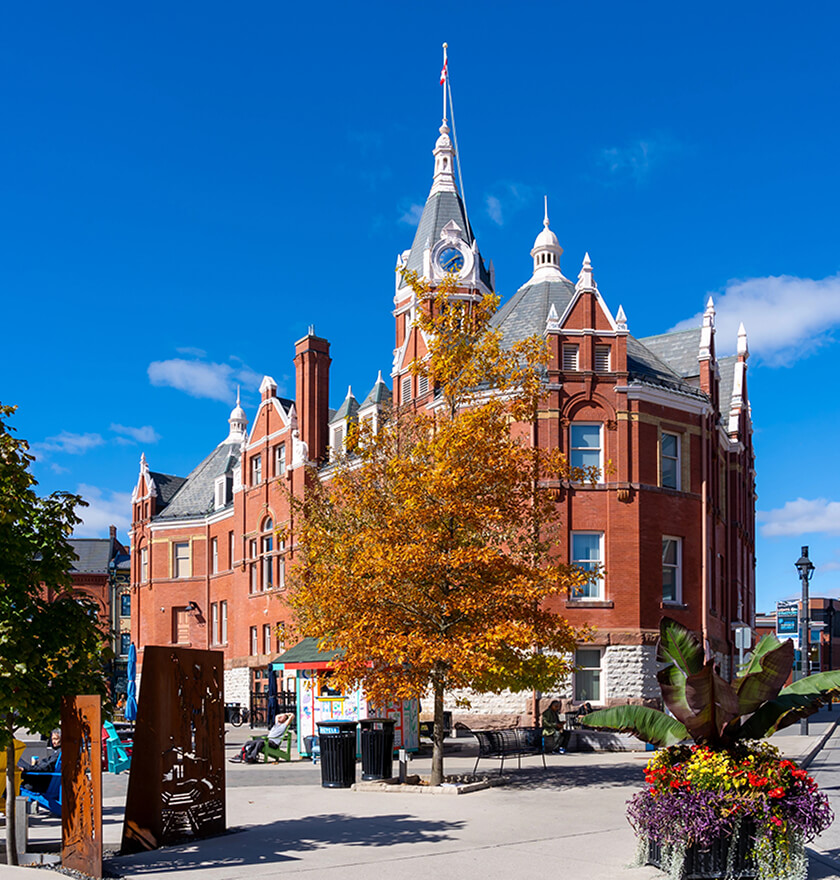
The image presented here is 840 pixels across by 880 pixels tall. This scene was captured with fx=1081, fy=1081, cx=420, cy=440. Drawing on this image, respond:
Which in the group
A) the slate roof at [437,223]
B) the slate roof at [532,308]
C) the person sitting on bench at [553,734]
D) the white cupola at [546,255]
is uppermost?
the slate roof at [437,223]

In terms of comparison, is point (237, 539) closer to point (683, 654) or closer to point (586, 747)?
point (586, 747)

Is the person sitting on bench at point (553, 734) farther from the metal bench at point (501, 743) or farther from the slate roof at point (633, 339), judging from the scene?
the slate roof at point (633, 339)

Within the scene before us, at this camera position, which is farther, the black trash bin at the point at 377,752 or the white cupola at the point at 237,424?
the white cupola at the point at 237,424

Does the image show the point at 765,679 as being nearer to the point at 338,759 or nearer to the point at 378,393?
the point at 338,759

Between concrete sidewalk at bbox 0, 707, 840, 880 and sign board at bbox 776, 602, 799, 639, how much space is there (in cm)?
Result: 7190

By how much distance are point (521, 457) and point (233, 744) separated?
17.9 meters

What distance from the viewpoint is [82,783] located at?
11430 millimetres

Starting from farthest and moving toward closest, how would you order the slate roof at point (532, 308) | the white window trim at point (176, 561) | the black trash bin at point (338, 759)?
1. the white window trim at point (176, 561)
2. the slate roof at point (532, 308)
3. the black trash bin at point (338, 759)

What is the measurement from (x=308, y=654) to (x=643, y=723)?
731 inches

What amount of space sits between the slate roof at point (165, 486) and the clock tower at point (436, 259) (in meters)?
22.4

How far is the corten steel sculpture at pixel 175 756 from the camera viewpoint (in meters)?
12.5

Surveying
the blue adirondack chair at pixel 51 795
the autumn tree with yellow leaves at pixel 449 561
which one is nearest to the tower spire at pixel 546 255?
the autumn tree with yellow leaves at pixel 449 561

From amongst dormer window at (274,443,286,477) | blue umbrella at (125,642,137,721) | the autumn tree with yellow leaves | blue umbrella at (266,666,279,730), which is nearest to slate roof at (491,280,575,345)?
dormer window at (274,443,286,477)

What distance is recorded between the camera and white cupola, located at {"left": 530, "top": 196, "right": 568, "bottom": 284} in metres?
40.7
